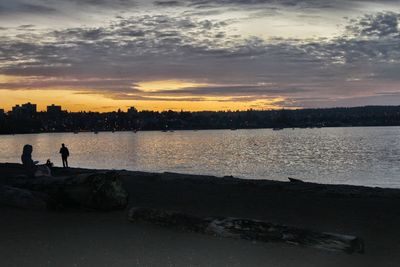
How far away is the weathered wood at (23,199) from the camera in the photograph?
45.6 feet

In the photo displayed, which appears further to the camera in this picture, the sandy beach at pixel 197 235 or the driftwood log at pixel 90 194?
the driftwood log at pixel 90 194

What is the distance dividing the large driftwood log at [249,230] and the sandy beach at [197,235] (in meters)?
0.15

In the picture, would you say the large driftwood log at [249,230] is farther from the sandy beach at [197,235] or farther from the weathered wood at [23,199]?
Answer: the weathered wood at [23,199]

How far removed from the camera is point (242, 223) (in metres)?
9.83

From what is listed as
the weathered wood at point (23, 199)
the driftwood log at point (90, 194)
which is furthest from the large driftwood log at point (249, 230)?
the weathered wood at point (23, 199)

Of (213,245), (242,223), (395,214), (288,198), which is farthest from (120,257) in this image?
(288,198)

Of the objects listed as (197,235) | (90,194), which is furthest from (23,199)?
(197,235)

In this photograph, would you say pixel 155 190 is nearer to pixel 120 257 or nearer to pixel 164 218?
pixel 164 218

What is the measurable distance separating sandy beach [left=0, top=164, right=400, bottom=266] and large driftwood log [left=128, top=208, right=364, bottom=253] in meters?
0.15

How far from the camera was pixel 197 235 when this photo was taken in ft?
33.6

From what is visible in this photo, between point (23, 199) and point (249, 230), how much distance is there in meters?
7.89

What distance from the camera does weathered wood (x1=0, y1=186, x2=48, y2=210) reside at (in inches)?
547

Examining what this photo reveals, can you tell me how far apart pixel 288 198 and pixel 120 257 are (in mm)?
9653

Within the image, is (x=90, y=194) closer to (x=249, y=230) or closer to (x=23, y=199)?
(x=23, y=199)
